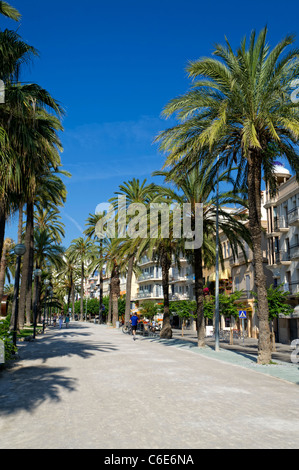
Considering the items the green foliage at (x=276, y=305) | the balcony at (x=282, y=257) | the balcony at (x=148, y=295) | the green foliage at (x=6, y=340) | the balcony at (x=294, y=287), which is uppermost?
the balcony at (x=282, y=257)

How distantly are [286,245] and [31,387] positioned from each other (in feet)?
102

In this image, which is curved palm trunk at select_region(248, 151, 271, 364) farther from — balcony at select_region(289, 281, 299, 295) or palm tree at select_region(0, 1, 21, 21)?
balcony at select_region(289, 281, 299, 295)

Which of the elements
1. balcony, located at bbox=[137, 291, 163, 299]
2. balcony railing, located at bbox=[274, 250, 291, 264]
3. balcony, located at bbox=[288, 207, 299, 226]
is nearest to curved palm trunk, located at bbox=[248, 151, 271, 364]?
balcony, located at bbox=[288, 207, 299, 226]

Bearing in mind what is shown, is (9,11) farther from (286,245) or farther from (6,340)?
(286,245)

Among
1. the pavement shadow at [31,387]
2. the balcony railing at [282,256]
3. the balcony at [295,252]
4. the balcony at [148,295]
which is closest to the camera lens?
the pavement shadow at [31,387]

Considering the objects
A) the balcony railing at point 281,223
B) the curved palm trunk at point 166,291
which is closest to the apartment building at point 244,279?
the balcony railing at point 281,223

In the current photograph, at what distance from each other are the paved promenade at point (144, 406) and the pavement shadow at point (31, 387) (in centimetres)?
2

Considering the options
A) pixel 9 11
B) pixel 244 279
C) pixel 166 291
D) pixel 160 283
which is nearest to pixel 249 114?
pixel 9 11

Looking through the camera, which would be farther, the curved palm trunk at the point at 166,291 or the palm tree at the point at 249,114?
the curved palm trunk at the point at 166,291

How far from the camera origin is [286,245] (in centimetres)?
3803

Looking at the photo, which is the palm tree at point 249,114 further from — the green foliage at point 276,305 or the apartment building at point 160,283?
the apartment building at point 160,283

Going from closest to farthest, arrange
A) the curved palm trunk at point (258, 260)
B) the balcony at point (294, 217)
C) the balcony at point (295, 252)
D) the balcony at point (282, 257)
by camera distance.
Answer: the curved palm trunk at point (258, 260)
the balcony at point (294, 217)
the balcony at point (295, 252)
the balcony at point (282, 257)

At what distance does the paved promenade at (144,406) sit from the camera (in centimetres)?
614
